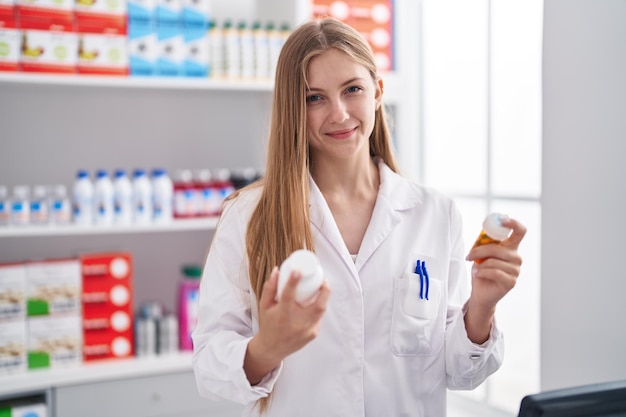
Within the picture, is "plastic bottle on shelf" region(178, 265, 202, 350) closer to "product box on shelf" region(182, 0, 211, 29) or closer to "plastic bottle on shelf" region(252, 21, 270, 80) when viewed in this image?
"plastic bottle on shelf" region(252, 21, 270, 80)

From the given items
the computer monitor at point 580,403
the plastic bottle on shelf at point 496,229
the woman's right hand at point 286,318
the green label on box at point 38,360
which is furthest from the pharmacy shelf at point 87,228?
the computer monitor at point 580,403

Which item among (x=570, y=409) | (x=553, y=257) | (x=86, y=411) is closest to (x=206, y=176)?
(x=86, y=411)

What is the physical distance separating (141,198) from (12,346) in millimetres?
735

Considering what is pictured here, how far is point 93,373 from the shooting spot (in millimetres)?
2490

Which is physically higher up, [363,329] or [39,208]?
[39,208]

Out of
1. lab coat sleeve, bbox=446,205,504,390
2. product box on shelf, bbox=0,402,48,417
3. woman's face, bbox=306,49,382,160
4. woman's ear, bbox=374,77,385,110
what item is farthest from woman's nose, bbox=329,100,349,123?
product box on shelf, bbox=0,402,48,417

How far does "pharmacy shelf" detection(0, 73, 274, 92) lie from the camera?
95.8 inches

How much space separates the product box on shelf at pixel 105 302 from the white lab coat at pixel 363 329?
1167mm

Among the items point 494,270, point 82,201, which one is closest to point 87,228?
point 82,201

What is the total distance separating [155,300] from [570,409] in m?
2.52

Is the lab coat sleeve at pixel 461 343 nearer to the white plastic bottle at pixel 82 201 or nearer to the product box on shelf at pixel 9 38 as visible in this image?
the white plastic bottle at pixel 82 201

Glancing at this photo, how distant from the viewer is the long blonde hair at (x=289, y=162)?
4.82ft

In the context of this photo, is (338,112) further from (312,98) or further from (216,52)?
(216,52)

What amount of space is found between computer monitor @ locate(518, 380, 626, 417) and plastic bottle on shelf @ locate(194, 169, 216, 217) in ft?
6.96
